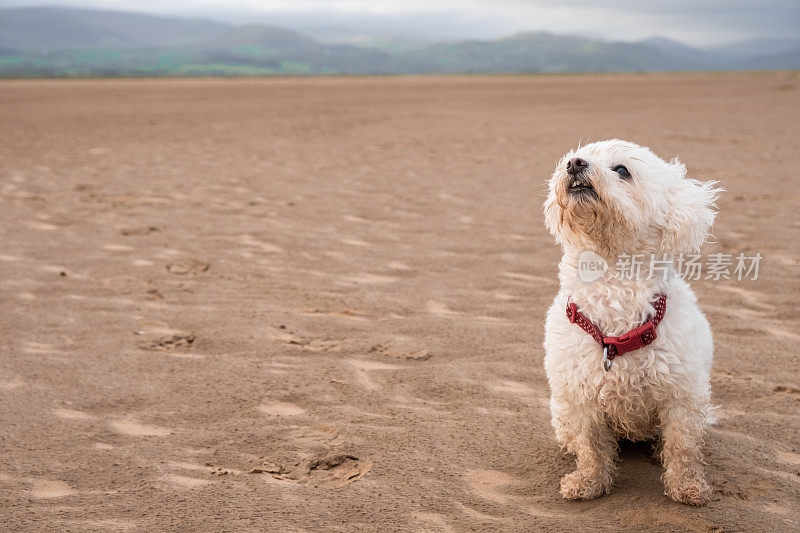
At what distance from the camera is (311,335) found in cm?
511

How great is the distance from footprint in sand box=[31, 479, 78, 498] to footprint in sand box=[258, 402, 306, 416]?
1.14 m

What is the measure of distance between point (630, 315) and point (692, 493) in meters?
0.90

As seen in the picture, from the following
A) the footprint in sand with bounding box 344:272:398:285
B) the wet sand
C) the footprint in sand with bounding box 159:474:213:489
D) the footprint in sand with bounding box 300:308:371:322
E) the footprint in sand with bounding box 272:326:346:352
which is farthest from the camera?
the footprint in sand with bounding box 344:272:398:285

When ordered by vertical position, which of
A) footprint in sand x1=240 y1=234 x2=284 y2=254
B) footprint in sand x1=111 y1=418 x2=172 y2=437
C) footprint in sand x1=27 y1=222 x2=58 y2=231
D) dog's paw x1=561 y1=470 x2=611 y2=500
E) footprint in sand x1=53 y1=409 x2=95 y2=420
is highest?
footprint in sand x1=240 y1=234 x2=284 y2=254

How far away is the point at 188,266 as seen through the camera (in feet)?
22.0

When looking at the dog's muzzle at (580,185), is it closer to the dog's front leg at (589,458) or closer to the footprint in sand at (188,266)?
the dog's front leg at (589,458)

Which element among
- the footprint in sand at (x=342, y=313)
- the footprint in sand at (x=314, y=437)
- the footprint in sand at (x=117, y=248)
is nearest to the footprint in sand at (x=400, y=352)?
the footprint in sand at (x=342, y=313)

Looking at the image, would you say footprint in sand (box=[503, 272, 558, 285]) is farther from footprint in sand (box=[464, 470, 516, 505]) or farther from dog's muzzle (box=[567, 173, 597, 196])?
dog's muzzle (box=[567, 173, 597, 196])

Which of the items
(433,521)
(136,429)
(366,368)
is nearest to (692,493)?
(433,521)

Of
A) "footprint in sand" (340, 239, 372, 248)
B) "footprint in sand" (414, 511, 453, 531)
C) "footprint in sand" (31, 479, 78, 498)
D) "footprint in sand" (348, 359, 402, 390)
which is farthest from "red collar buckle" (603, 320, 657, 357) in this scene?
"footprint in sand" (340, 239, 372, 248)

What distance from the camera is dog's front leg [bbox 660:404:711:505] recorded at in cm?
303

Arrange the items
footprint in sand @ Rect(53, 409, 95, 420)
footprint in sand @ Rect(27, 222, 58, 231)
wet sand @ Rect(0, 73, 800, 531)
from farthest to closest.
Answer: footprint in sand @ Rect(27, 222, 58, 231), footprint in sand @ Rect(53, 409, 95, 420), wet sand @ Rect(0, 73, 800, 531)

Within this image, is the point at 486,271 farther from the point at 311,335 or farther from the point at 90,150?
the point at 90,150

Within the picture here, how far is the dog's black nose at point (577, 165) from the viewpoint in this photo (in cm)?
289
